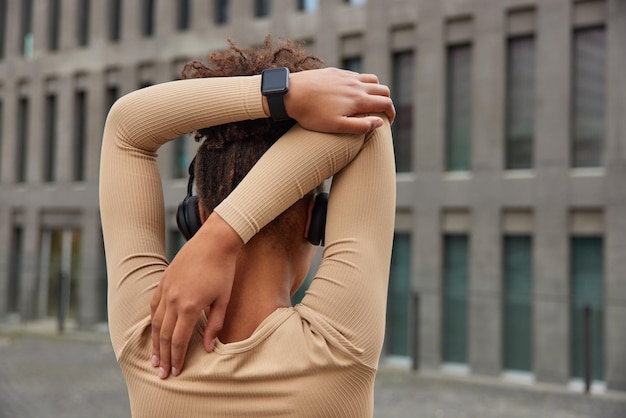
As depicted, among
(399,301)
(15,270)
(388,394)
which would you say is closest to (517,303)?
(399,301)

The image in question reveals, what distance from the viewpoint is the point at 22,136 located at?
21.4 metres

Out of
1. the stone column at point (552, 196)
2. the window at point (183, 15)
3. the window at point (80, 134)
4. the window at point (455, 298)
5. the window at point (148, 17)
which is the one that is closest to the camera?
the stone column at point (552, 196)

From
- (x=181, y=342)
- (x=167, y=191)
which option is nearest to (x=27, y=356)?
(x=167, y=191)

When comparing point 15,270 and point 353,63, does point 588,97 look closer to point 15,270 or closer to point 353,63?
point 353,63

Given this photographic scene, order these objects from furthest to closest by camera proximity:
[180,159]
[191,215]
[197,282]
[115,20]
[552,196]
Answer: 1. [115,20]
2. [180,159]
3. [552,196]
4. [191,215]
5. [197,282]

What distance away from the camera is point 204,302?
1.22 m

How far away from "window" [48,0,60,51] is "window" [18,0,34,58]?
970 mm

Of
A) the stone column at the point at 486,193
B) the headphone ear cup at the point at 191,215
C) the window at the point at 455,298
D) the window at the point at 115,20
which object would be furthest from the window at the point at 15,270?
the headphone ear cup at the point at 191,215

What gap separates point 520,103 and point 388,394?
6.67 metres

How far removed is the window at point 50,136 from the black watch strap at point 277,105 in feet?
69.3

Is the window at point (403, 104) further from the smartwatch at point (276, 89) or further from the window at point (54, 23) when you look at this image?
the smartwatch at point (276, 89)

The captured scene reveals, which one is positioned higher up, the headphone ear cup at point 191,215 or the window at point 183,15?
the window at point 183,15

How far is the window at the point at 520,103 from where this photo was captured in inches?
535

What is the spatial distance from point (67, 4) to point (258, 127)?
2144 centimetres
